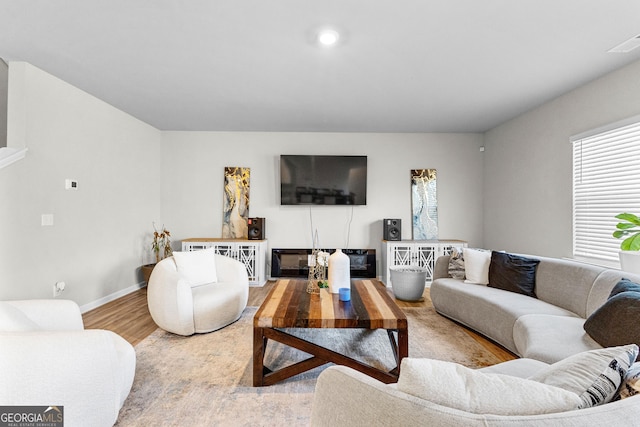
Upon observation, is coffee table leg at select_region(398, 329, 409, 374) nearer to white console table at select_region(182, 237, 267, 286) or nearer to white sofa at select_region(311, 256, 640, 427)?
white sofa at select_region(311, 256, 640, 427)

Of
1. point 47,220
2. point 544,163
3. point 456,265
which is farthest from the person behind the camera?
point 544,163

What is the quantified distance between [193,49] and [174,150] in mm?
2985

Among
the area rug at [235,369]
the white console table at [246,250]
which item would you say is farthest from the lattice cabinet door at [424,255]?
the white console table at [246,250]

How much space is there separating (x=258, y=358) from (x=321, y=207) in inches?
133

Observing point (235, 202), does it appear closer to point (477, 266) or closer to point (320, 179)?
point (320, 179)

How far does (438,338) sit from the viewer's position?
2.76m

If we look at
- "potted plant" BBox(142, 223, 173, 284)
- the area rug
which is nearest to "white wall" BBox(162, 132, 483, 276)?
"potted plant" BBox(142, 223, 173, 284)

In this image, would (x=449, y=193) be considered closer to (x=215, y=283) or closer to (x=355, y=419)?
(x=215, y=283)

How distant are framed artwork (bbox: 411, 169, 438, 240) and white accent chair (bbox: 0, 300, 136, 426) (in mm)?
4493

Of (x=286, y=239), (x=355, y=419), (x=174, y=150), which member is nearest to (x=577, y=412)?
(x=355, y=419)

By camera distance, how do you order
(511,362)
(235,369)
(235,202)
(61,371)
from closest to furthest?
(61,371), (511,362), (235,369), (235,202)

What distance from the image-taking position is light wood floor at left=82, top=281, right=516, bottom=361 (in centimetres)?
269

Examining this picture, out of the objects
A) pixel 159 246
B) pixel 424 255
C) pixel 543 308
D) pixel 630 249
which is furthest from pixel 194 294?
pixel 630 249

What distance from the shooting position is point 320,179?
4996 millimetres
